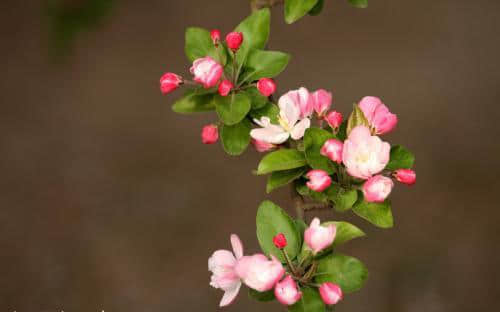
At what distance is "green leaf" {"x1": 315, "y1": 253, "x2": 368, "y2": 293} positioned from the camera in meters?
0.83

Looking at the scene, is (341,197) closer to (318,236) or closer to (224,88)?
(318,236)

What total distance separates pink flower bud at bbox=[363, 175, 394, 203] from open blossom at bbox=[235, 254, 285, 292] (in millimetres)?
136

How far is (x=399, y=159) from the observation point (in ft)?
2.93

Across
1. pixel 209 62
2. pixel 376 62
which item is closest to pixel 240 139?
pixel 209 62

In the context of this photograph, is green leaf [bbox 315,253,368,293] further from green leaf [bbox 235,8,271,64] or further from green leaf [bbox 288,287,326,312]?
green leaf [bbox 235,8,271,64]

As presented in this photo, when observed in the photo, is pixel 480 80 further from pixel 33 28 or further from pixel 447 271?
pixel 33 28

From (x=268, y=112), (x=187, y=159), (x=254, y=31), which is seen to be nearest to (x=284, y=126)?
(x=268, y=112)

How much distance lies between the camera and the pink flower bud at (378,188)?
2.60 feet

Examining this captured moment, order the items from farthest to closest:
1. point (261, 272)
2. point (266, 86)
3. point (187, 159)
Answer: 1. point (187, 159)
2. point (266, 86)
3. point (261, 272)

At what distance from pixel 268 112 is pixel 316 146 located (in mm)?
95

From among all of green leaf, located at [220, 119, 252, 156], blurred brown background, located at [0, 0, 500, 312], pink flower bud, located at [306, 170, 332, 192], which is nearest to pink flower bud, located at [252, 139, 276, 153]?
green leaf, located at [220, 119, 252, 156]

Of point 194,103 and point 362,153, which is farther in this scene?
point 194,103

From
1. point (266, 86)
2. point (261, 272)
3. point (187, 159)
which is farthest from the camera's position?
point (187, 159)

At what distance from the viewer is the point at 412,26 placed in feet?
10.2
